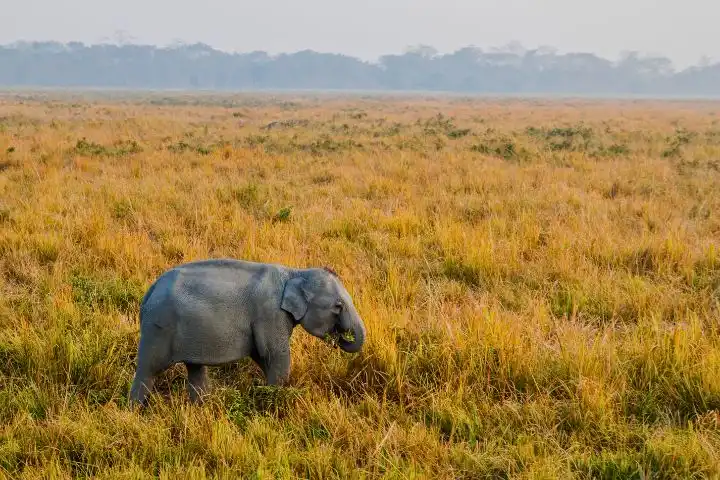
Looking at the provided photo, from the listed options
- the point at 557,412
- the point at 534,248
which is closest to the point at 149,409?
the point at 557,412

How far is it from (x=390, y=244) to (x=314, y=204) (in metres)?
2.51

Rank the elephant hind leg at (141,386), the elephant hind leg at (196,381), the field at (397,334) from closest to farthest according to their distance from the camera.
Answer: the field at (397,334) < the elephant hind leg at (141,386) < the elephant hind leg at (196,381)

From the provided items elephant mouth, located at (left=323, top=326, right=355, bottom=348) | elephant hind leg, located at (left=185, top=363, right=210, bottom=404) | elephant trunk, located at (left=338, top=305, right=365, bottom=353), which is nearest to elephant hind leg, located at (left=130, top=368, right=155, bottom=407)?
elephant hind leg, located at (left=185, top=363, right=210, bottom=404)

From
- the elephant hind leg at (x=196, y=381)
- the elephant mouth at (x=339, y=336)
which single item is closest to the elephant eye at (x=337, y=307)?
the elephant mouth at (x=339, y=336)

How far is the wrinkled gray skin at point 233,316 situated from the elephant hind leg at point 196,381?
0.09 ft

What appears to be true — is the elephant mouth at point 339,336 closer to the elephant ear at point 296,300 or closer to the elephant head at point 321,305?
the elephant head at point 321,305

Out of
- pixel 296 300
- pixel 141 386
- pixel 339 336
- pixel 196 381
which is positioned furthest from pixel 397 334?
pixel 141 386

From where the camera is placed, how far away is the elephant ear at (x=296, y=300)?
2.82 meters

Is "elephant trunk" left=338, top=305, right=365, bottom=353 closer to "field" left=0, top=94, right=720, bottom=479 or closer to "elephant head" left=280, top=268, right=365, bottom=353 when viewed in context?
"elephant head" left=280, top=268, right=365, bottom=353

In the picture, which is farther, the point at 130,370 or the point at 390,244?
the point at 390,244

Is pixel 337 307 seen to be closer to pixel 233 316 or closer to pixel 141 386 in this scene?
pixel 233 316

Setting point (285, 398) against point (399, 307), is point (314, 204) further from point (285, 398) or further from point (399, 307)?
point (285, 398)

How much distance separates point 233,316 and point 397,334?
1.45 meters

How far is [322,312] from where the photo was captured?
285 cm
